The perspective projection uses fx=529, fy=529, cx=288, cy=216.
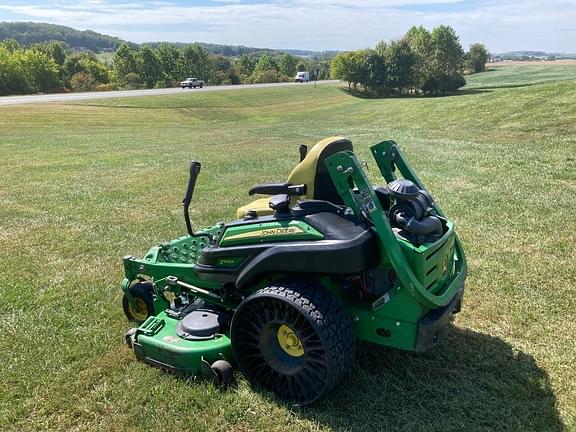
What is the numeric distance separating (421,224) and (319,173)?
790 mm

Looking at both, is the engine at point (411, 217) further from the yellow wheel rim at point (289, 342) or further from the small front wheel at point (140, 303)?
the small front wheel at point (140, 303)

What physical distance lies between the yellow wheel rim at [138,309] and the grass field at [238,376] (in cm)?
Result: 18

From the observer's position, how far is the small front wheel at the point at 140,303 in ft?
14.5

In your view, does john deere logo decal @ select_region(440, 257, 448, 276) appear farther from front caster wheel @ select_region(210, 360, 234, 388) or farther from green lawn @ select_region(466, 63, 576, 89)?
green lawn @ select_region(466, 63, 576, 89)

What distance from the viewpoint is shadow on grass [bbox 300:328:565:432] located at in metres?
3.15

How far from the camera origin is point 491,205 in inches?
307

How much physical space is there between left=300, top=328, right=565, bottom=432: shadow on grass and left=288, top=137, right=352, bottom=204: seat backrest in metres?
1.20

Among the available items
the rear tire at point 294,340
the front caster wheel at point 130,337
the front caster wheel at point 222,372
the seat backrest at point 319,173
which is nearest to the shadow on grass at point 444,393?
the rear tire at point 294,340

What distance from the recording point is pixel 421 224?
10.8ft

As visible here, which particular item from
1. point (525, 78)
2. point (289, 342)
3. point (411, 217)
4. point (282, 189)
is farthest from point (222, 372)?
point (525, 78)

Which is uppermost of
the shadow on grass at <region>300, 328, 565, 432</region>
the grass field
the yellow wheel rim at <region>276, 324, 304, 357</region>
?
the yellow wheel rim at <region>276, 324, 304, 357</region>

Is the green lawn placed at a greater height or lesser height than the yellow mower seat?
lesser

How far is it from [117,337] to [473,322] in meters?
2.93

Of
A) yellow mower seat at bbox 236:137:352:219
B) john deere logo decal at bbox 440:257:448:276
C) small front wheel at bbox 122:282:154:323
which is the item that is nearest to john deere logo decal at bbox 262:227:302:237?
yellow mower seat at bbox 236:137:352:219
